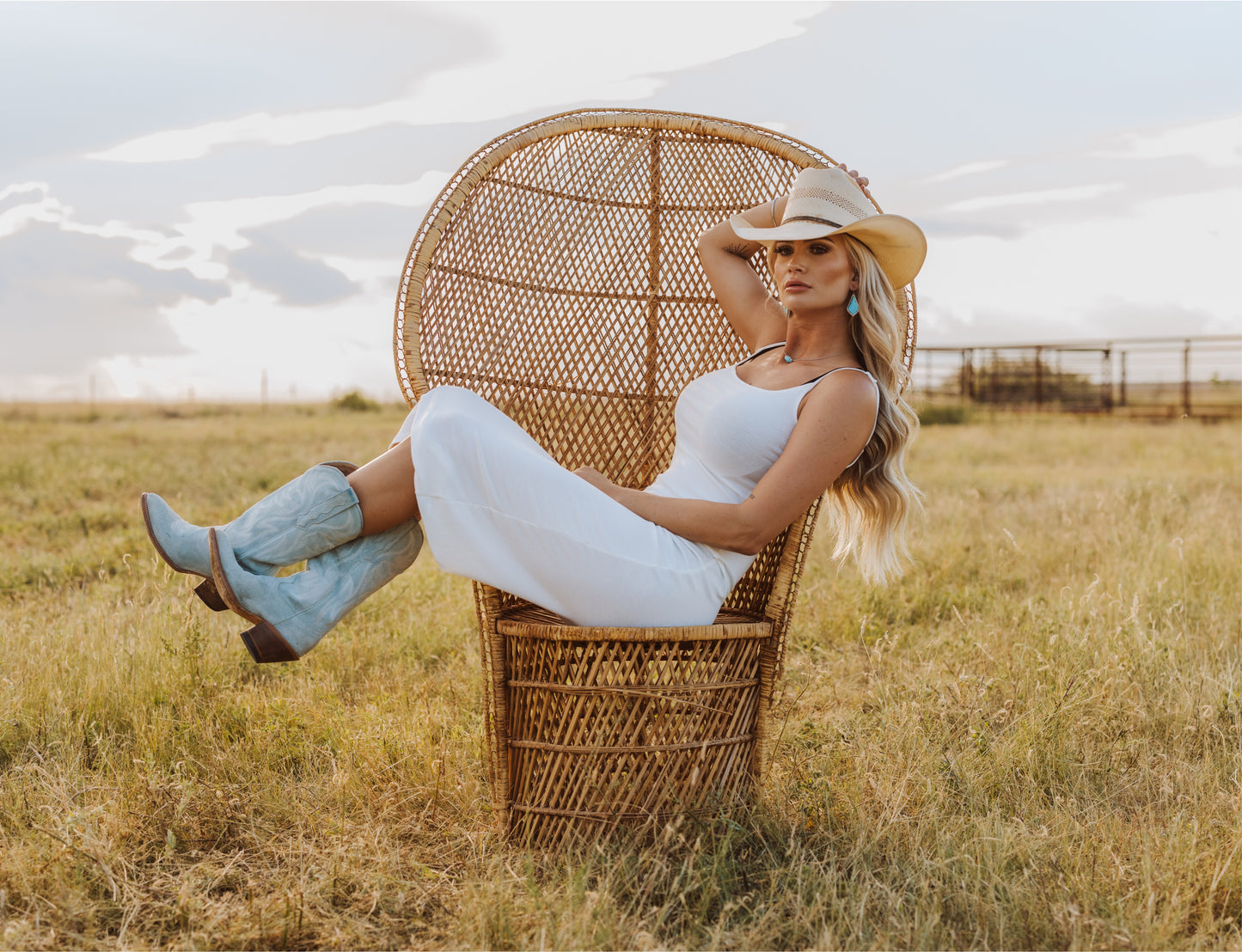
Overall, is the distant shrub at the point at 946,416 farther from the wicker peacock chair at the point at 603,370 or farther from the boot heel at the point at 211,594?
the boot heel at the point at 211,594

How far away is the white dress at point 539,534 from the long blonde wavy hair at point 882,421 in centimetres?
53

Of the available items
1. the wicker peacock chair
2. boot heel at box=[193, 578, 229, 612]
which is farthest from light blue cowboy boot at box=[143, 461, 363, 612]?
the wicker peacock chair

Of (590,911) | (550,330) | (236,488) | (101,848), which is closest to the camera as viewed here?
(590,911)

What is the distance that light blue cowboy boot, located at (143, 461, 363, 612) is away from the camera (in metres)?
2.42

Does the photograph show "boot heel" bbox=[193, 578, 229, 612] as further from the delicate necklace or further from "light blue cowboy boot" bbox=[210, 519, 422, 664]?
the delicate necklace

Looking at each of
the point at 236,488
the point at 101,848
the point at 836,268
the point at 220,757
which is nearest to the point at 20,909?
the point at 101,848

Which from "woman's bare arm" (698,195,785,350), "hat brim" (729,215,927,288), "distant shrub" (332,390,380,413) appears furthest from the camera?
"distant shrub" (332,390,380,413)

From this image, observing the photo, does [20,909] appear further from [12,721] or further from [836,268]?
[836,268]

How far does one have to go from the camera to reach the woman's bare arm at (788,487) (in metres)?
2.51

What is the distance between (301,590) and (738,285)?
156 centimetres

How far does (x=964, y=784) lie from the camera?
8.95 ft

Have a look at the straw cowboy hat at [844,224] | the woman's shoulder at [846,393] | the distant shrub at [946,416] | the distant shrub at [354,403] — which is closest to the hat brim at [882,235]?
the straw cowboy hat at [844,224]

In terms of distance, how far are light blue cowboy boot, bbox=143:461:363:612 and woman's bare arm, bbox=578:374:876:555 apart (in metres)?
0.65

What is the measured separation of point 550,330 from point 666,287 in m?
0.44
